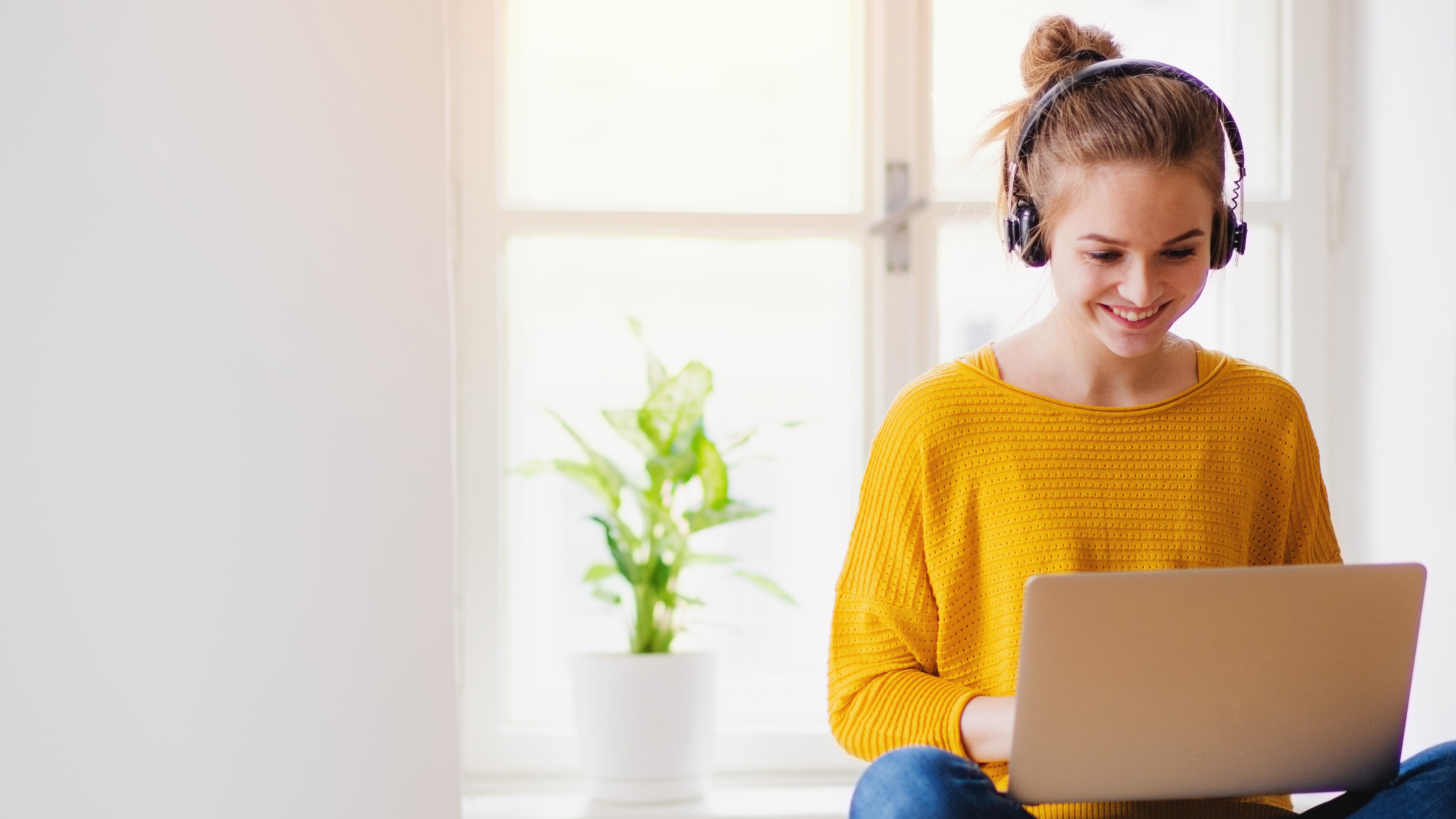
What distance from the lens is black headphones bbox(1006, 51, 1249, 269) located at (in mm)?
1125

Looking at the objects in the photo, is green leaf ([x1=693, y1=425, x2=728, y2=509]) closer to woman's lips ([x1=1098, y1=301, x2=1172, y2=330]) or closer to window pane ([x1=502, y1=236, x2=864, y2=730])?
window pane ([x1=502, y1=236, x2=864, y2=730])

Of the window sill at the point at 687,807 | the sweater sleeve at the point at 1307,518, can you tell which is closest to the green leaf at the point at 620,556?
the window sill at the point at 687,807

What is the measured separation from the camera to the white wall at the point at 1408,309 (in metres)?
1.70

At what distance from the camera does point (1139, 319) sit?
1.10m

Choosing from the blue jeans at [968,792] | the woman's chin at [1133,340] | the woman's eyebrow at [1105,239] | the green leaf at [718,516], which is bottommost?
the blue jeans at [968,792]

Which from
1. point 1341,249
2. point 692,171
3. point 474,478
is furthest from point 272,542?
point 1341,249

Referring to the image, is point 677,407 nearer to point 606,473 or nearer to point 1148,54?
point 606,473

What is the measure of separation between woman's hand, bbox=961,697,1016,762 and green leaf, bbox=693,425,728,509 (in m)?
0.67

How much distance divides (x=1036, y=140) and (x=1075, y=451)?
318 millimetres

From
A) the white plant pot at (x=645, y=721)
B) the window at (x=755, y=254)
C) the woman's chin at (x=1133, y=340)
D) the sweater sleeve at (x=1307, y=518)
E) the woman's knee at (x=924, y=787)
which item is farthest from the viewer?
the window at (x=755, y=254)

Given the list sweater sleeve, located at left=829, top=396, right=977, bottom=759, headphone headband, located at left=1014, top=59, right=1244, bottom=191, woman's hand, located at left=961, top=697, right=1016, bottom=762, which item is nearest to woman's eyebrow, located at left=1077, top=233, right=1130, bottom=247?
headphone headband, located at left=1014, top=59, right=1244, bottom=191

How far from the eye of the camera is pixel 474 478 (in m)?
1.82

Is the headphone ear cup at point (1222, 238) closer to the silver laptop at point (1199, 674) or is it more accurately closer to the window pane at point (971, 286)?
the silver laptop at point (1199, 674)

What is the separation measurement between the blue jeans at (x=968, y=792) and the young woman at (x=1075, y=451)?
139 millimetres
